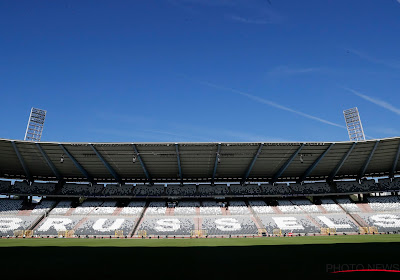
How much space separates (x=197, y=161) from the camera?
37062 mm

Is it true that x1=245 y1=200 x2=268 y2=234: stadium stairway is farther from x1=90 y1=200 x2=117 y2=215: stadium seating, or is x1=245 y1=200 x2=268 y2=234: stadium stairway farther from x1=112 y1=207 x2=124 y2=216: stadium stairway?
x1=90 y1=200 x2=117 y2=215: stadium seating

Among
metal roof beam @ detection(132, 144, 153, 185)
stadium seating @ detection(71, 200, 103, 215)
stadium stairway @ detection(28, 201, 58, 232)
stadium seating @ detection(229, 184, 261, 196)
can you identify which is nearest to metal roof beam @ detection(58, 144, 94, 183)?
stadium seating @ detection(71, 200, 103, 215)

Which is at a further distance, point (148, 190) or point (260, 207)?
point (148, 190)

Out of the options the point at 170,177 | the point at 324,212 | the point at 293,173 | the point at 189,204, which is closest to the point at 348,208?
the point at 324,212

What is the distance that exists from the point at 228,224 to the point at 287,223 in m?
8.88

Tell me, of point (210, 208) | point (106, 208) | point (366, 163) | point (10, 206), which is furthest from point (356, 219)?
point (10, 206)

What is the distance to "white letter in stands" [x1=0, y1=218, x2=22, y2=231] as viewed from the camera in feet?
115

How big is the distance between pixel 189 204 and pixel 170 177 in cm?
597

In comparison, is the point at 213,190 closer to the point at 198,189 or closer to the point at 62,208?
the point at 198,189

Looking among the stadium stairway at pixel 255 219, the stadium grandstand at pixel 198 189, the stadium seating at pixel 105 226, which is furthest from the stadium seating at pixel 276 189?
the stadium seating at pixel 105 226

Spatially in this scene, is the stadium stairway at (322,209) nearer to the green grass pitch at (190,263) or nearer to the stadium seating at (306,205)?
the stadium seating at (306,205)

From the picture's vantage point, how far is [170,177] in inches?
1726

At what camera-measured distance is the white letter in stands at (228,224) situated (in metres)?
35.6

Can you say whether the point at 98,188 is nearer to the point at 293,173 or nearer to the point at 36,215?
the point at 36,215
